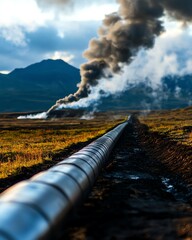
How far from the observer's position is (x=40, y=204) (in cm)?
1134

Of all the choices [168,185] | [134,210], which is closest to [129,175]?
[168,185]

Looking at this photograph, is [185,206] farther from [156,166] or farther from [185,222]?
[156,166]

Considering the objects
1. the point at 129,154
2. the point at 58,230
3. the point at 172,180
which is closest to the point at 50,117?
the point at 129,154

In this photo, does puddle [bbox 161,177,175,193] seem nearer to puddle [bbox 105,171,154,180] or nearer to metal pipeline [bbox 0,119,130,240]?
puddle [bbox 105,171,154,180]

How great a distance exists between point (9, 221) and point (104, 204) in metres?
9.68

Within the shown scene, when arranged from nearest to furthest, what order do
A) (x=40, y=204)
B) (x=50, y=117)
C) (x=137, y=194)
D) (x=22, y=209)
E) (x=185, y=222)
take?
1. (x=22, y=209)
2. (x=40, y=204)
3. (x=185, y=222)
4. (x=137, y=194)
5. (x=50, y=117)

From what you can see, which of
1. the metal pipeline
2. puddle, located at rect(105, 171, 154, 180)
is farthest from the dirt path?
the metal pipeline

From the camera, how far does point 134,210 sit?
1795cm

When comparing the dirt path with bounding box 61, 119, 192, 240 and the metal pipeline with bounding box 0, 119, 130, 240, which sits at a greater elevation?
the metal pipeline with bounding box 0, 119, 130, 240

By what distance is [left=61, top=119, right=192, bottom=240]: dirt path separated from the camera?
47.3ft

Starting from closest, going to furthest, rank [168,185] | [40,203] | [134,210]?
[40,203]
[134,210]
[168,185]

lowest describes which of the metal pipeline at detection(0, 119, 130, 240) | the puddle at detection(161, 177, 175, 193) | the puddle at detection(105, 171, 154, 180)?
the puddle at detection(161, 177, 175, 193)

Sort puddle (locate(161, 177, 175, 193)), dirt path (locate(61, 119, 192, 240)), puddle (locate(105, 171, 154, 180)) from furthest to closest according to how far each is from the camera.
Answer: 1. puddle (locate(105, 171, 154, 180))
2. puddle (locate(161, 177, 175, 193))
3. dirt path (locate(61, 119, 192, 240))

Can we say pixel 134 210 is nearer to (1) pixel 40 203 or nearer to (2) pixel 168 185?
(1) pixel 40 203
